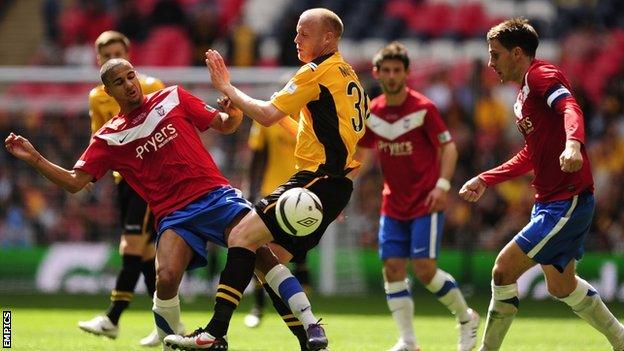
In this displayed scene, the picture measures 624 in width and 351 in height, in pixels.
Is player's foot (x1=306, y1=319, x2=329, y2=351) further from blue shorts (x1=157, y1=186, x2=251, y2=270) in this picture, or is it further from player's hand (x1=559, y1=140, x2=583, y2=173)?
player's hand (x1=559, y1=140, x2=583, y2=173)

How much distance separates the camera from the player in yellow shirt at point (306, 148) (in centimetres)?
730

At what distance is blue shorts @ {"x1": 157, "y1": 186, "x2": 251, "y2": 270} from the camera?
7750 mm

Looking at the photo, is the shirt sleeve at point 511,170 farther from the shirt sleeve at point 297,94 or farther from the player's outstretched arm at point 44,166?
the player's outstretched arm at point 44,166

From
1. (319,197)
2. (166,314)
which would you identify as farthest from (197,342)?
(319,197)

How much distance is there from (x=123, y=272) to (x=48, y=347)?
111 cm

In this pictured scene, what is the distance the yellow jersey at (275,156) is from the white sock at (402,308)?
2963 millimetres

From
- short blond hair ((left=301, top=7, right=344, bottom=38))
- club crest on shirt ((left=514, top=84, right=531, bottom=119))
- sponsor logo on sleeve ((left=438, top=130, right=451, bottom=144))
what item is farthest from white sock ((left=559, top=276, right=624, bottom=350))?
sponsor logo on sleeve ((left=438, top=130, right=451, bottom=144))

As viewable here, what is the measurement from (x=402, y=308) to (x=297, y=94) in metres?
2.74

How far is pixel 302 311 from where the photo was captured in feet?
24.3

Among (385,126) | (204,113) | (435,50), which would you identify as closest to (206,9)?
Answer: (435,50)

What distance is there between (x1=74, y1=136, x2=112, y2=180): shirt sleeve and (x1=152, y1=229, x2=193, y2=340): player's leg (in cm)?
61

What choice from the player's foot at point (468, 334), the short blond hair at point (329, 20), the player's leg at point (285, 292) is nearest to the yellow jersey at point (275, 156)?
the player's foot at point (468, 334)

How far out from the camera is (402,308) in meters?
9.50

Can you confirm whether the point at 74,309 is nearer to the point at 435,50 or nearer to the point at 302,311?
the point at 302,311
